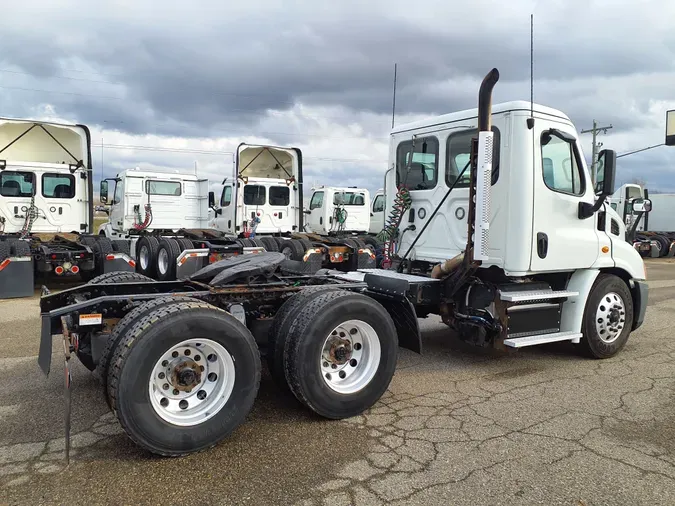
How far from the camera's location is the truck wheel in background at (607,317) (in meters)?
6.01

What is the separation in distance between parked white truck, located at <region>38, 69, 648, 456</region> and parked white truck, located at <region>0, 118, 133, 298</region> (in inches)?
277

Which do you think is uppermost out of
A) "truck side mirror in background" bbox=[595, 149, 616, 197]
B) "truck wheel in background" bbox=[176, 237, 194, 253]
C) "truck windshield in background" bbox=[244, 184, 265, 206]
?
"truck windshield in background" bbox=[244, 184, 265, 206]

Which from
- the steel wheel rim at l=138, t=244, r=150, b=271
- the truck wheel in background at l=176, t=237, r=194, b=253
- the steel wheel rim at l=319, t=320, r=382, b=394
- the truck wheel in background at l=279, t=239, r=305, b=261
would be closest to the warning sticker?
the steel wheel rim at l=319, t=320, r=382, b=394

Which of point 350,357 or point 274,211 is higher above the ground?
point 274,211

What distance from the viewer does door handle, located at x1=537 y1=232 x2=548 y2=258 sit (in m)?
5.48

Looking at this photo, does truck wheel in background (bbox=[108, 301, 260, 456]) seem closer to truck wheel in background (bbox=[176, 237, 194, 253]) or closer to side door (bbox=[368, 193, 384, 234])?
truck wheel in background (bbox=[176, 237, 194, 253])

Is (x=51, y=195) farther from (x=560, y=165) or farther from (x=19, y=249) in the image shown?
(x=560, y=165)

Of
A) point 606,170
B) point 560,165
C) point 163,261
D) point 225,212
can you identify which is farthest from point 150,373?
point 225,212

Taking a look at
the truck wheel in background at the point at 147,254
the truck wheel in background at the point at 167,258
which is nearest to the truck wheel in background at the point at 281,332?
the truck wheel in background at the point at 167,258

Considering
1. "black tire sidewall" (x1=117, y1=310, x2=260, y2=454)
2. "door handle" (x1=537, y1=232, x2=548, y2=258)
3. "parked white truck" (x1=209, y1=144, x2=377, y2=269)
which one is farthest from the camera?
"parked white truck" (x1=209, y1=144, x2=377, y2=269)

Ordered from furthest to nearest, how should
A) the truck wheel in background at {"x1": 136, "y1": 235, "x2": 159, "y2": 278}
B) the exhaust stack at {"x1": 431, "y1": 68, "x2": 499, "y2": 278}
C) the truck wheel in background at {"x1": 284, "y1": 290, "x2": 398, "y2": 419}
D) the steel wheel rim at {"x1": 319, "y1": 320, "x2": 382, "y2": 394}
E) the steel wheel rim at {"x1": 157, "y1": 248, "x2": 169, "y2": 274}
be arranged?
the truck wheel in background at {"x1": 136, "y1": 235, "x2": 159, "y2": 278} < the steel wheel rim at {"x1": 157, "y1": 248, "x2": 169, "y2": 274} < the exhaust stack at {"x1": 431, "y1": 68, "x2": 499, "y2": 278} < the steel wheel rim at {"x1": 319, "y1": 320, "x2": 382, "y2": 394} < the truck wheel in background at {"x1": 284, "y1": 290, "x2": 398, "y2": 419}

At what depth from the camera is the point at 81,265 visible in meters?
11.2

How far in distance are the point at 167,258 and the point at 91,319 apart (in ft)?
28.8

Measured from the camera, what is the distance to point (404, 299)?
5070mm
